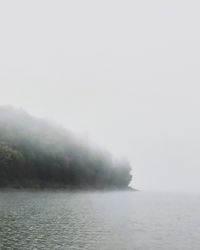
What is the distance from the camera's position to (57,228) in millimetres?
76688

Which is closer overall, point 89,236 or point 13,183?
point 89,236

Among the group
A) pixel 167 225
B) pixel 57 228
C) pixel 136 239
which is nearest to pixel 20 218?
pixel 57 228

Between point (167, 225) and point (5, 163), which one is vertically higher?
point (5, 163)

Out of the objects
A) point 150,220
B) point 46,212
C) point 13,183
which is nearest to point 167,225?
point 150,220

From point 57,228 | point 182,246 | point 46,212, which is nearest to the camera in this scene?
point 182,246

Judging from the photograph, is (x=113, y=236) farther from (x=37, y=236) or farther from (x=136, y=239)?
(x=37, y=236)

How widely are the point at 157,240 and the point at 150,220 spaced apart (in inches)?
1222

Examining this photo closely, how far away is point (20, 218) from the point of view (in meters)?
84.8

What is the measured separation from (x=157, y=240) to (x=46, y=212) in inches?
1473

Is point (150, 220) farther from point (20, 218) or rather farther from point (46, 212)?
point (20, 218)

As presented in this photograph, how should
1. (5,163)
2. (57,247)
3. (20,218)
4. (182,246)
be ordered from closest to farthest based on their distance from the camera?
(57,247)
(182,246)
(20,218)
(5,163)

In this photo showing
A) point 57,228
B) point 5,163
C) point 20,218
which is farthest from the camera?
point 5,163

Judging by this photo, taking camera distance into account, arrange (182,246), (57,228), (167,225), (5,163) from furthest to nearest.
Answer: (5,163) → (167,225) → (57,228) → (182,246)

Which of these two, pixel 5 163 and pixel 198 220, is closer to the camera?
pixel 198 220
